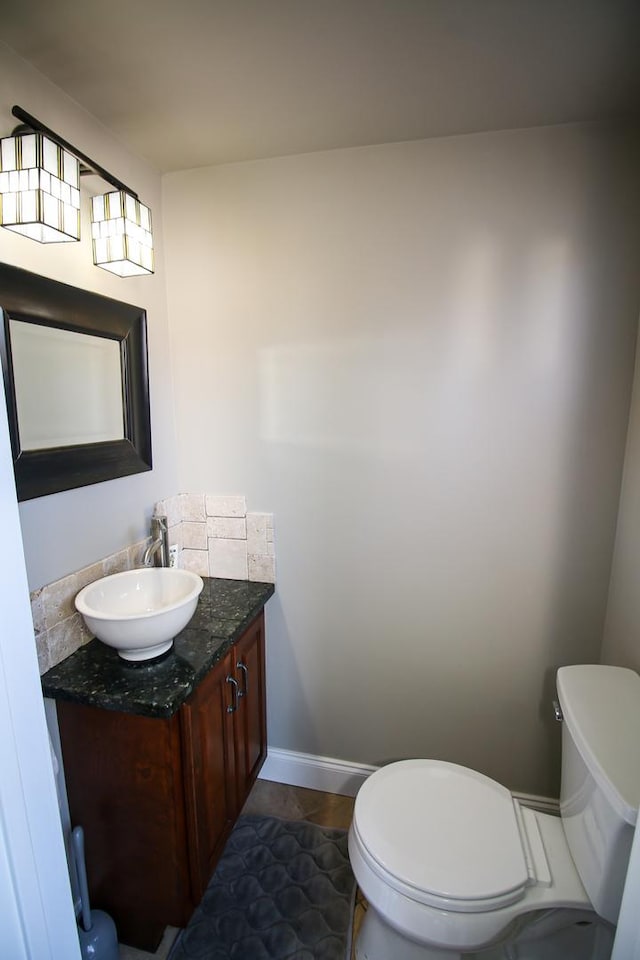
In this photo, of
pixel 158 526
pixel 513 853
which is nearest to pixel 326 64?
pixel 158 526

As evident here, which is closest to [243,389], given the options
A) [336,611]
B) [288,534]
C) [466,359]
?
[288,534]

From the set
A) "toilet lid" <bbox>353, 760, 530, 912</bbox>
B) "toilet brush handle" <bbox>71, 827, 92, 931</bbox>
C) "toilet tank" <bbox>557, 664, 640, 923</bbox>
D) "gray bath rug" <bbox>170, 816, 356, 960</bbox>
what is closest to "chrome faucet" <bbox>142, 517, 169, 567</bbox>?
"toilet brush handle" <bbox>71, 827, 92, 931</bbox>

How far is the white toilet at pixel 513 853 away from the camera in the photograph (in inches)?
38.7

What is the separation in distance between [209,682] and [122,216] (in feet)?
4.58

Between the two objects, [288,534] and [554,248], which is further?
[288,534]

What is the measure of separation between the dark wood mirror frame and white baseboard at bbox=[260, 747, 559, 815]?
4.56 ft

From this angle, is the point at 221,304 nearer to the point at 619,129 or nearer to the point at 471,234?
the point at 471,234

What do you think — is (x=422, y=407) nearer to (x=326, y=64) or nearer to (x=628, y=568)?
(x=628, y=568)

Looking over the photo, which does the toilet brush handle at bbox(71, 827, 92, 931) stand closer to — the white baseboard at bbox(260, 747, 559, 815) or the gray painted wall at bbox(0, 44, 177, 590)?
the gray painted wall at bbox(0, 44, 177, 590)

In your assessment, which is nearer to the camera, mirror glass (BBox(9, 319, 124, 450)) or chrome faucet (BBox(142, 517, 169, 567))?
mirror glass (BBox(9, 319, 124, 450))

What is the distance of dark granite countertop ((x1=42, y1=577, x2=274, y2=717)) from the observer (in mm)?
1113

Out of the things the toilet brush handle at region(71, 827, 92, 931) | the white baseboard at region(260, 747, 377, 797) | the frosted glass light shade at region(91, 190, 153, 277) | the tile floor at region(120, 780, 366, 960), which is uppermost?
the frosted glass light shade at region(91, 190, 153, 277)

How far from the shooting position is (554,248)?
4.67 feet

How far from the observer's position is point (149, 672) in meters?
1.22
